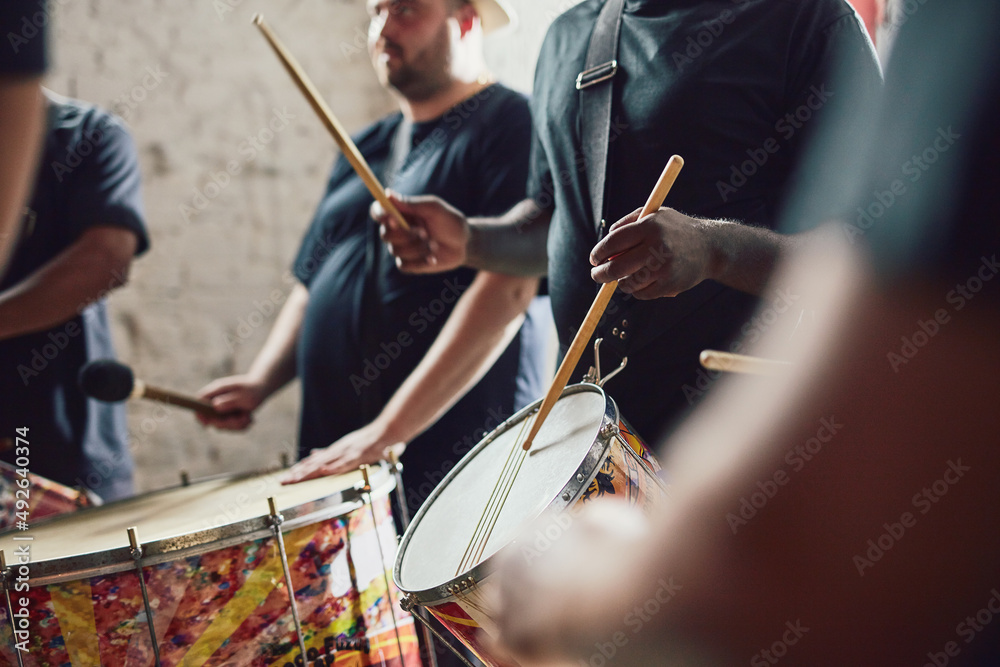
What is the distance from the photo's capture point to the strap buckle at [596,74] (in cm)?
97

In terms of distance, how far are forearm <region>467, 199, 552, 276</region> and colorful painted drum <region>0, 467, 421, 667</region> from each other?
40cm

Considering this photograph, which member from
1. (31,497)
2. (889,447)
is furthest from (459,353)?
(889,447)

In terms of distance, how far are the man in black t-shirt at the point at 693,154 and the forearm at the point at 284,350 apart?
3.30 feet

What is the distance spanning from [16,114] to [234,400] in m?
0.81

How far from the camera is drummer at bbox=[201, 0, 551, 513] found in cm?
150

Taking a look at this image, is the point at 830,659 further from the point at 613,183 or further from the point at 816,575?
the point at 613,183

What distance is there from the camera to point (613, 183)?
3.18 feet

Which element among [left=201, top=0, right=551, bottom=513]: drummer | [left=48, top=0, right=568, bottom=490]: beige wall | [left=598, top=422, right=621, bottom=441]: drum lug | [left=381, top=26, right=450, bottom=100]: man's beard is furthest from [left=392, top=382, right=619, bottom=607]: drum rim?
[left=48, top=0, right=568, bottom=490]: beige wall

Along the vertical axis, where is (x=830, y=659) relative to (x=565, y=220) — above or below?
below

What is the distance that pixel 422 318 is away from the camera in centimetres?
159

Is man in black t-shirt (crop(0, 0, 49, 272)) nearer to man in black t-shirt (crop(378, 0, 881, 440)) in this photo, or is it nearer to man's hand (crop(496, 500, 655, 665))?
man in black t-shirt (crop(378, 0, 881, 440))

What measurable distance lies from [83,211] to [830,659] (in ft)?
6.32

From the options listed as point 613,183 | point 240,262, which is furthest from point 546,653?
point 240,262

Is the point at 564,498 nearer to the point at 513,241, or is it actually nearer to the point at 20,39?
the point at 513,241
